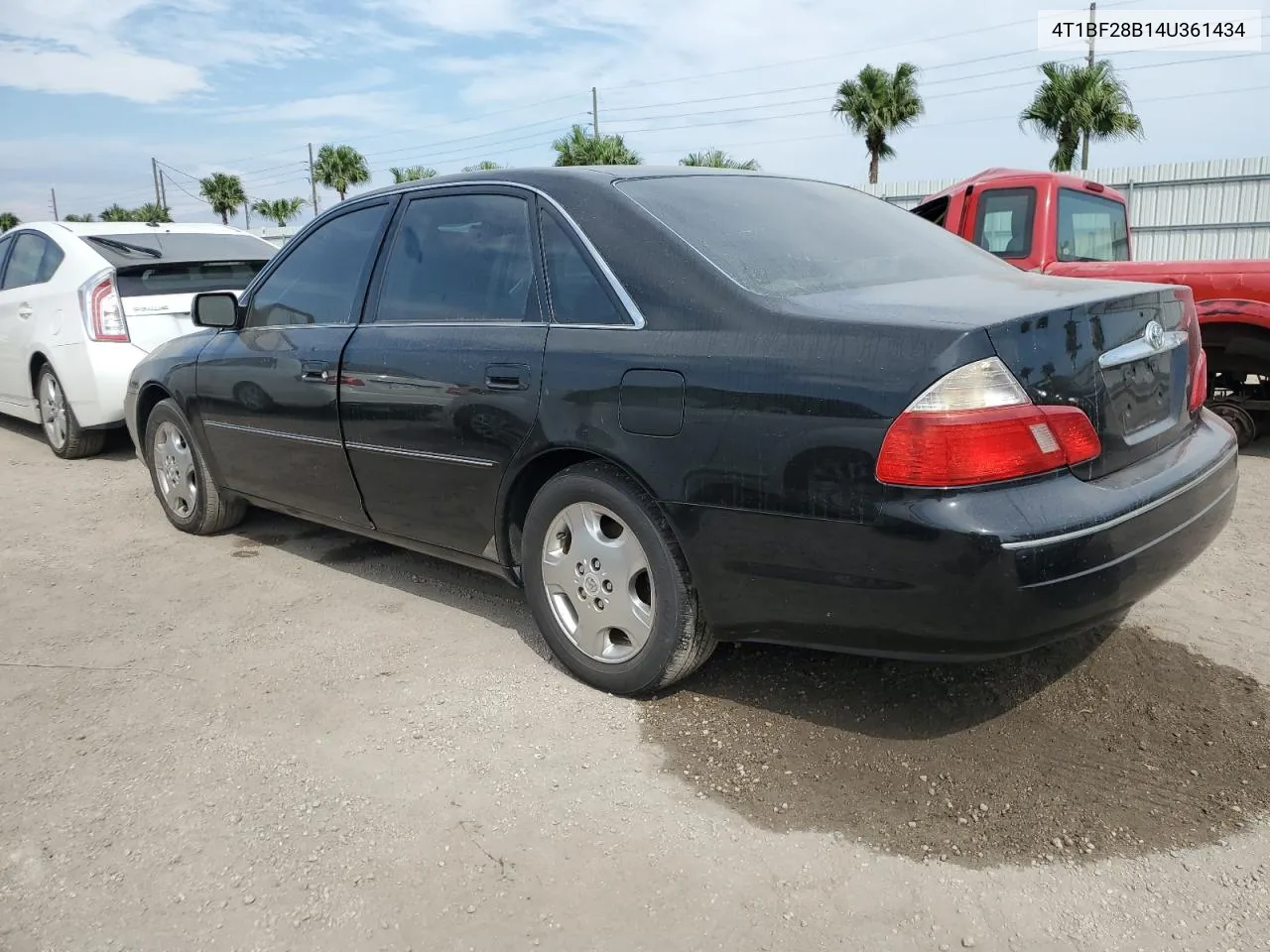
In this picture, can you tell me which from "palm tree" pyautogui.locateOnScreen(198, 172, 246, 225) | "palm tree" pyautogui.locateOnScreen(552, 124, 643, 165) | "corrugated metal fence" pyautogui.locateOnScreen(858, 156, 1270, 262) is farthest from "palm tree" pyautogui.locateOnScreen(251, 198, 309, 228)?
"corrugated metal fence" pyautogui.locateOnScreen(858, 156, 1270, 262)

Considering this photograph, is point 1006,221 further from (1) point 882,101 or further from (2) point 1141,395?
(1) point 882,101

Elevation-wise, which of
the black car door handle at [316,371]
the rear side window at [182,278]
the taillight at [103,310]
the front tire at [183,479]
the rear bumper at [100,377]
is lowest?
the front tire at [183,479]

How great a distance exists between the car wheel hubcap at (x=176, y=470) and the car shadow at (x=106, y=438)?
2.19 metres

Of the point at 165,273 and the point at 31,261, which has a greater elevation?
the point at 31,261

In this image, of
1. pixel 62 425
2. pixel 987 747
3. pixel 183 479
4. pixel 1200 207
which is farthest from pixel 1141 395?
pixel 1200 207

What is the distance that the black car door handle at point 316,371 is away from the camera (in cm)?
386

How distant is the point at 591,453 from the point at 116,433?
240 inches

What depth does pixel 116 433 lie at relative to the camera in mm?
7656

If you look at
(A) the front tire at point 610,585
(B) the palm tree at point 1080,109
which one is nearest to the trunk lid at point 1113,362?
(A) the front tire at point 610,585

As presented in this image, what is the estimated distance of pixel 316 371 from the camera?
3910mm

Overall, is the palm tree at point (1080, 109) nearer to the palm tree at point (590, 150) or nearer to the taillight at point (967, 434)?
the palm tree at point (590, 150)

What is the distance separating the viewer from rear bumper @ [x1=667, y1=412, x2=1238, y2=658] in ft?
7.52

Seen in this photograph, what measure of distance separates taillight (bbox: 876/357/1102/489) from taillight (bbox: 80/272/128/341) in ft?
19.4

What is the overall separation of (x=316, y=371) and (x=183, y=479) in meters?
1.60
